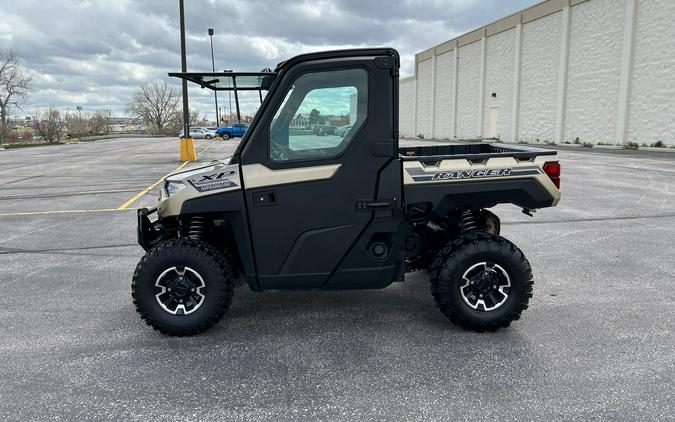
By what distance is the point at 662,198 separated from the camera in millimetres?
10406

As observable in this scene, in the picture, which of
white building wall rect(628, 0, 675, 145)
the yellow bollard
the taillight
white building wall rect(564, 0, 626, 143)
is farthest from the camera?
white building wall rect(564, 0, 626, 143)

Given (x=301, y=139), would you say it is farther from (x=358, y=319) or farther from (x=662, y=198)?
(x=662, y=198)

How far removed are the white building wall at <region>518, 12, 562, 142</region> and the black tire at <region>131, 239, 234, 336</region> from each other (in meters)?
35.2

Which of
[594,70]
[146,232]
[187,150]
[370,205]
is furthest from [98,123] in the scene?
[370,205]

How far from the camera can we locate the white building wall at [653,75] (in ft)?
81.9

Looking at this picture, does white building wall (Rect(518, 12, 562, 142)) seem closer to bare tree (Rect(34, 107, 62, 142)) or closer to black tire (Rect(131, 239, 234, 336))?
black tire (Rect(131, 239, 234, 336))

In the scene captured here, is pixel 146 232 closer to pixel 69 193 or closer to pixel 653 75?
pixel 69 193

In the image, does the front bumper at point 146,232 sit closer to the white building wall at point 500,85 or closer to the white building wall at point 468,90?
the white building wall at point 500,85

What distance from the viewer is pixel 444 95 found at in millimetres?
51750

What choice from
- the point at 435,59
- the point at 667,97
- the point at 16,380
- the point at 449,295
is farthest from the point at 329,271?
the point at 435,59

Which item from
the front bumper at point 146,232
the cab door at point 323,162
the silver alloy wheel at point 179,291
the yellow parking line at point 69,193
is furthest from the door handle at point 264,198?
the yellow parking line at point 69,193

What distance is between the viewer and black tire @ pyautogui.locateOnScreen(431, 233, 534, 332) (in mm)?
3867

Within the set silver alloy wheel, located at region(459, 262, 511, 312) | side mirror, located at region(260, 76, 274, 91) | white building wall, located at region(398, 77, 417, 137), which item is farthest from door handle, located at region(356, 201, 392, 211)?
white building wall, located at region(398, 77, 417, 137)

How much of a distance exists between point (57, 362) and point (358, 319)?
2.37 meters
